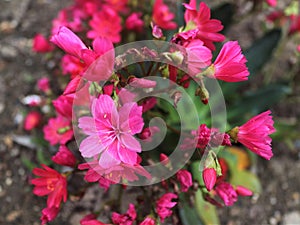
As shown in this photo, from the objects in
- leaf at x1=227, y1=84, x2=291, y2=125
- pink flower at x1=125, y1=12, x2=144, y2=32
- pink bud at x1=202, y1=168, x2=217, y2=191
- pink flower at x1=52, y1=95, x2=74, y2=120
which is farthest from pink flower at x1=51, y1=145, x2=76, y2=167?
leaf at x1=227, y1=84, x2=291, y2=125

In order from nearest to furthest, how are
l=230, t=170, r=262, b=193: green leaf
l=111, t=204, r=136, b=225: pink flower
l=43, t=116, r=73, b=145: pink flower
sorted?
1. l=111, t=204, r=136, b=225: pink flower
2. l=43, t=116, r=73, b=145: pink flower
3. l=230, t=170, r=262, b=193: green leaf

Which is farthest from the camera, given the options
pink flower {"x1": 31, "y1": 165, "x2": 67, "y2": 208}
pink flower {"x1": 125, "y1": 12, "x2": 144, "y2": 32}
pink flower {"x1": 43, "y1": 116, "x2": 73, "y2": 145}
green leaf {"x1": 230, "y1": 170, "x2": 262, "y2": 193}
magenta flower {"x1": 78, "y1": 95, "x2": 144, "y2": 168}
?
green leaf {"x1": 230, "y1": 170, "x2": 262, "y2": 193}

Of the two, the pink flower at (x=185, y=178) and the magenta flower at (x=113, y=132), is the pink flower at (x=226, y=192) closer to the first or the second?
the pink flower at (x=185, y=178)

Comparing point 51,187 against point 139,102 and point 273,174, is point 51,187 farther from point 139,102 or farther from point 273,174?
point 273,174

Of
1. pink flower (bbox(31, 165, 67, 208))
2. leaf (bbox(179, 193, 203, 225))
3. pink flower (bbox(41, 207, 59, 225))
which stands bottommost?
leaf (bbox(179, 193, 203, 225))

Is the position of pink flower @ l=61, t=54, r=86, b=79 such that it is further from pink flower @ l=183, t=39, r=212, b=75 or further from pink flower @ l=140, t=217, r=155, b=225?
pink flower @ l=140, t=217, r=155, b=225

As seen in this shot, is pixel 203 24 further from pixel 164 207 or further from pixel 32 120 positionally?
pixel 32 120

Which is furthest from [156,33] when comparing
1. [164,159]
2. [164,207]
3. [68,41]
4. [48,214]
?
[48,214]
